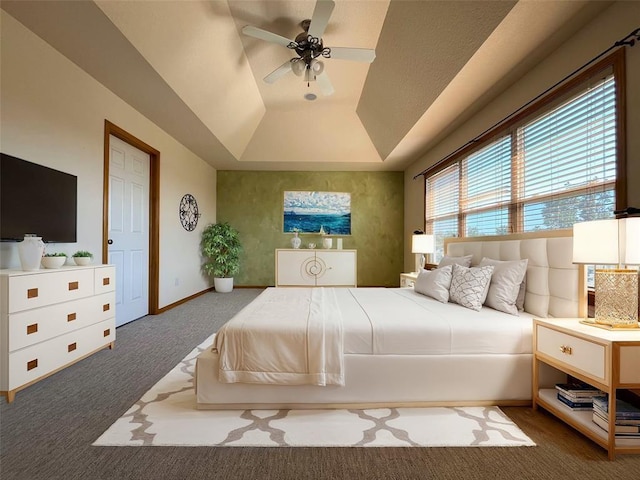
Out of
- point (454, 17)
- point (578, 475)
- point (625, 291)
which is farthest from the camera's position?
point (454, 17)

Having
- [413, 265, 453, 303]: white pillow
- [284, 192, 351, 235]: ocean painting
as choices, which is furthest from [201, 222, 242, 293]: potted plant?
[413, 265, 453, 303]: white pillow

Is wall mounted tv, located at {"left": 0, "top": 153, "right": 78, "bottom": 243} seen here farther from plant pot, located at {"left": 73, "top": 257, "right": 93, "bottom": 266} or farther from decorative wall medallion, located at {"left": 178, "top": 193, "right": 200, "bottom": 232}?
decorative wall medallion, located at {"left": 178, "top": 193, "right": 200, "bottom": 232}

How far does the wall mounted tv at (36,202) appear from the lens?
210 centimetres

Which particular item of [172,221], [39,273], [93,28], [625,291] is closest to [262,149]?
[172,221]

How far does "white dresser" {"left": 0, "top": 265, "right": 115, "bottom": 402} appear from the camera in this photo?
1853 mm

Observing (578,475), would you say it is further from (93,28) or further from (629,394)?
(93,28)

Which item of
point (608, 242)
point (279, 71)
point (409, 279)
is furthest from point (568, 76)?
point (409, 279)

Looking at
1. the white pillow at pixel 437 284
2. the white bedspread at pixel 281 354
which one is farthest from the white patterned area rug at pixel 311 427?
the white pillow at pixel 437 284

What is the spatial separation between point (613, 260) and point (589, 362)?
0.52m

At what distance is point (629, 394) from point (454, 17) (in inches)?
109

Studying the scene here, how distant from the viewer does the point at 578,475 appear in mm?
1298

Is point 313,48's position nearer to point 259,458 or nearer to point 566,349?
point 566,349

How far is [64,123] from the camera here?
8.82 ft

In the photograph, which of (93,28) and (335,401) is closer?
(335,401)
